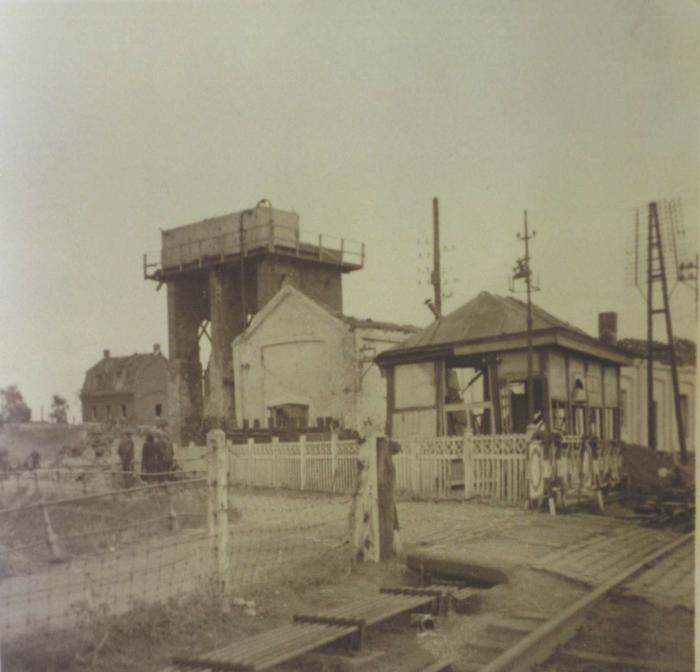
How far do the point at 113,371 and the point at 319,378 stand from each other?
944cm

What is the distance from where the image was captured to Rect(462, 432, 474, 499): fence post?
9.96 meters

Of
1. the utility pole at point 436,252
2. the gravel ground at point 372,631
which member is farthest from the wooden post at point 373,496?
the utility pole at point 436,252

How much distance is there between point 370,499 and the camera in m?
6.02

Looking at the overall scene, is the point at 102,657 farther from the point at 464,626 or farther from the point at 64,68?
the point at 64,68

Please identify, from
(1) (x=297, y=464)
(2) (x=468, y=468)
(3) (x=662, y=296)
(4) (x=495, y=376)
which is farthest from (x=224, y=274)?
(1) (x=297, y=464)

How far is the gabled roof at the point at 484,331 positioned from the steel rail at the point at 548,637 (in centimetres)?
284

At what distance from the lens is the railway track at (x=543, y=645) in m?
3.76

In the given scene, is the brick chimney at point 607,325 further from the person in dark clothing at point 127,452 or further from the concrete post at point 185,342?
the person in dark clothing at point 127,452

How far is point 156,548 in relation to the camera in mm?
5520

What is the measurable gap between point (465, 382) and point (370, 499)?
654cm

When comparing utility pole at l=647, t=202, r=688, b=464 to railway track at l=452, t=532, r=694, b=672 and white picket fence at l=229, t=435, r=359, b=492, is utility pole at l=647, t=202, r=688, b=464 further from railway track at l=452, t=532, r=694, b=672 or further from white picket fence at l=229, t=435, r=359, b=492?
white picket fence at l=229, t=435, r=359, b=492

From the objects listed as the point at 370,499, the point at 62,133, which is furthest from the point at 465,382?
the point at 62,133

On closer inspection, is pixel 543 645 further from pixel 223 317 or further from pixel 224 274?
pixel 223 317

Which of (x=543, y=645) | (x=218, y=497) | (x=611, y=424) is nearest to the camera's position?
(x=543, y=645)
